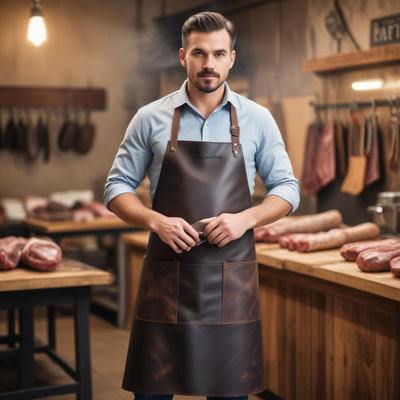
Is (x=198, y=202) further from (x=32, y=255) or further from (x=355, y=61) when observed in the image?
(x=355, y=61)

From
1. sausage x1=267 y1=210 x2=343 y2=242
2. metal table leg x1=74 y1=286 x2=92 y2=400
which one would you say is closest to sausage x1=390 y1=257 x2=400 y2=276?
sausage x1=267 y1=210 x2=343 y2=242

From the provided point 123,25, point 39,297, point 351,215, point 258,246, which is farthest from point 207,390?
point 123,25

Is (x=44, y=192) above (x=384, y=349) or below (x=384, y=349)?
above

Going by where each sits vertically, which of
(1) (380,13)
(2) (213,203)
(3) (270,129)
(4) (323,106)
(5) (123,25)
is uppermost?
(5) (123,25)

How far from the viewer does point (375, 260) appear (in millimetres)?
2770

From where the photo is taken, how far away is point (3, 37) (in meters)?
6.25

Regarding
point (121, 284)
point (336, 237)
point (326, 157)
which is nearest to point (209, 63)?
point (336, 237)

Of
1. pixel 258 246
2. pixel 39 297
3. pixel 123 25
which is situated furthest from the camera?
pixel 123 25

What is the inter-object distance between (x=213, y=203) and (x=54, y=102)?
461cm

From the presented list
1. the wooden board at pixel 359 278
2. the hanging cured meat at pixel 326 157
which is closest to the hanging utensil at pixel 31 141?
the hanging cured meat at pixel 326 157

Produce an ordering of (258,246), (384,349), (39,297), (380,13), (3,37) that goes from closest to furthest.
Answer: (384,349), (39,297), (258,246), (380,13), (3,37)

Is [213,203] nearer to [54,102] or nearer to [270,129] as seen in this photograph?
[270,129]

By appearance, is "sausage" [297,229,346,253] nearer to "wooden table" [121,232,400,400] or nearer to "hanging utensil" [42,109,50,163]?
"wooden table" [121,232,400,400]

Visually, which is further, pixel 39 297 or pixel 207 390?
pixel 39 297
